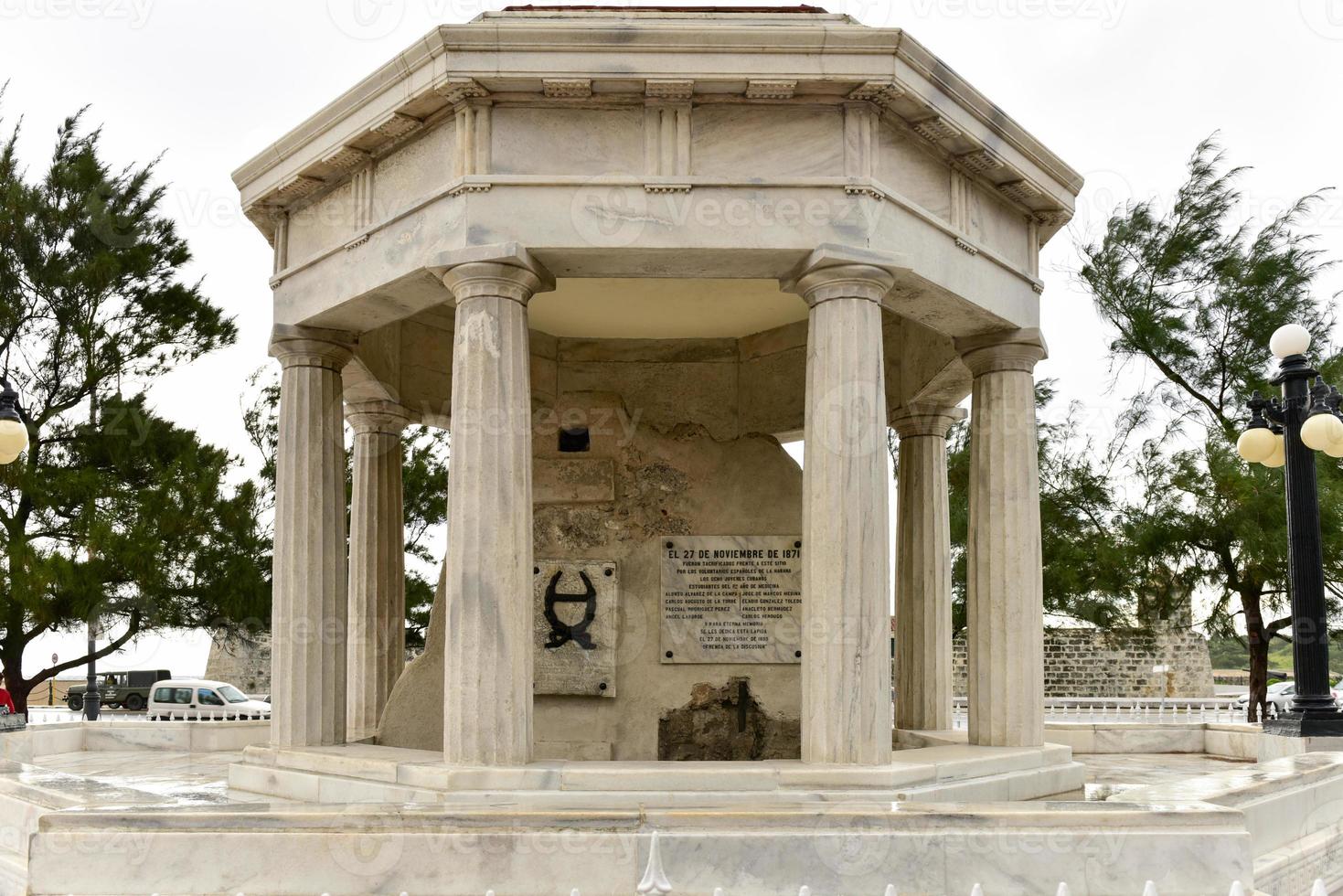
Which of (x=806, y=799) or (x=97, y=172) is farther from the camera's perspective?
(x=97, y=172)

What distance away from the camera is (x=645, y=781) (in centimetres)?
864

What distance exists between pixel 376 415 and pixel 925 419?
5869 mm

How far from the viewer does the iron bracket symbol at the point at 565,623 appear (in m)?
12.3

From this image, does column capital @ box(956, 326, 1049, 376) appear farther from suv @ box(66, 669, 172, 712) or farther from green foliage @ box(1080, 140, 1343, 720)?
suv @ box(66, 669, 172, 712)

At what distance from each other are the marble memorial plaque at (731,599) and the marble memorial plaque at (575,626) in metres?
0.54

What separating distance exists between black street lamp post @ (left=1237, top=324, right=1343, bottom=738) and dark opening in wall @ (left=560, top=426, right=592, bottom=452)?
6583mm

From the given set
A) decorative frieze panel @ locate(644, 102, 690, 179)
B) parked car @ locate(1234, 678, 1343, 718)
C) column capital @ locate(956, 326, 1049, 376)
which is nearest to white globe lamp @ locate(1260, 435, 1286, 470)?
column capital @ locate(956, 326, 1049, 376)

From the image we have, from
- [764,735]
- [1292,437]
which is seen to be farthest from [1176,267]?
[764,735]

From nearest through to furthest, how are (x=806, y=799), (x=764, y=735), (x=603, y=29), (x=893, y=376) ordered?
(x=806, y=799)
(x=603, y=29)
(x=764, y=735)
(x=893, y=376)

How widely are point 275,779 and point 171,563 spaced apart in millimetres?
Result: 13593

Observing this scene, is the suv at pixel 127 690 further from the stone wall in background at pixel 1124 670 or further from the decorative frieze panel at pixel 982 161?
the decorative frieze panel at pixel 982 161

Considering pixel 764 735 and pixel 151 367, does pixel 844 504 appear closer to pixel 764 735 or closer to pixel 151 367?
pixel 764 735

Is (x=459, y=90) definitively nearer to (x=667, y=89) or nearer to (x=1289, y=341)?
(x=667, y=89)

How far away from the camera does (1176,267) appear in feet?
84.6
